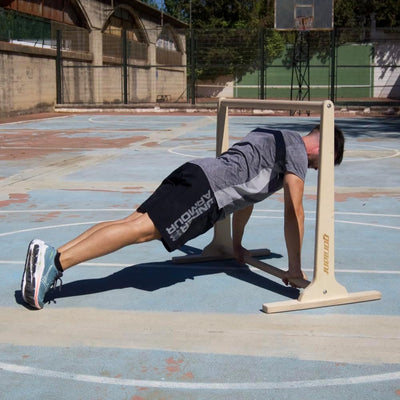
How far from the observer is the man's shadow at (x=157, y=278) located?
4735mm

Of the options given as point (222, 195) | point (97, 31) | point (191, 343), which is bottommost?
point (191, 343)

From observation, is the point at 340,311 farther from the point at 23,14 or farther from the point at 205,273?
the point at 23,14

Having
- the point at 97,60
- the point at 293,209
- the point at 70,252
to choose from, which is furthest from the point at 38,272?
the point at 97,60

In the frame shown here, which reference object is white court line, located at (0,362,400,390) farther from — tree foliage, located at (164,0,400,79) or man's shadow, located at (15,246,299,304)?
tree foliage, located at (164,0,400,79)

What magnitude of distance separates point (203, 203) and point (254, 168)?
1.37 ft

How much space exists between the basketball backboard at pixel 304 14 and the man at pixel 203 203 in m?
24.3

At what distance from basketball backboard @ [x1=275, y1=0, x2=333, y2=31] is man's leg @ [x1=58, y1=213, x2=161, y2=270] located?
81.2 ft

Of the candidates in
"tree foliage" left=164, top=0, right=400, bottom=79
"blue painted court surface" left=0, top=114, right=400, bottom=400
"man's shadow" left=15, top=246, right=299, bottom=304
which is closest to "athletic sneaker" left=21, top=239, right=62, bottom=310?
"blue painted court surface" left=0, top=114, right=400, bottom=400

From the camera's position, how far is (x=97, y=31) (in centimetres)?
3291

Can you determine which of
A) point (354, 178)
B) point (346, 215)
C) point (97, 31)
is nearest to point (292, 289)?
point (346, 215)

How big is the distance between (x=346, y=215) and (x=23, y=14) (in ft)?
77.5

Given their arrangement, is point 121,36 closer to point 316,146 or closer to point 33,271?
point 316,146

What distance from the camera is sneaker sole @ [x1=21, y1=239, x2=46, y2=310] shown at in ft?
13.5

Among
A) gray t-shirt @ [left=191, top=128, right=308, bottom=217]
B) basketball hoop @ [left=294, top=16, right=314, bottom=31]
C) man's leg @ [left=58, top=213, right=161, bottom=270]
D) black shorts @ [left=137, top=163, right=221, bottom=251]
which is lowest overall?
man's leg @ [left=58, top=213, right=161, bottom=270]
